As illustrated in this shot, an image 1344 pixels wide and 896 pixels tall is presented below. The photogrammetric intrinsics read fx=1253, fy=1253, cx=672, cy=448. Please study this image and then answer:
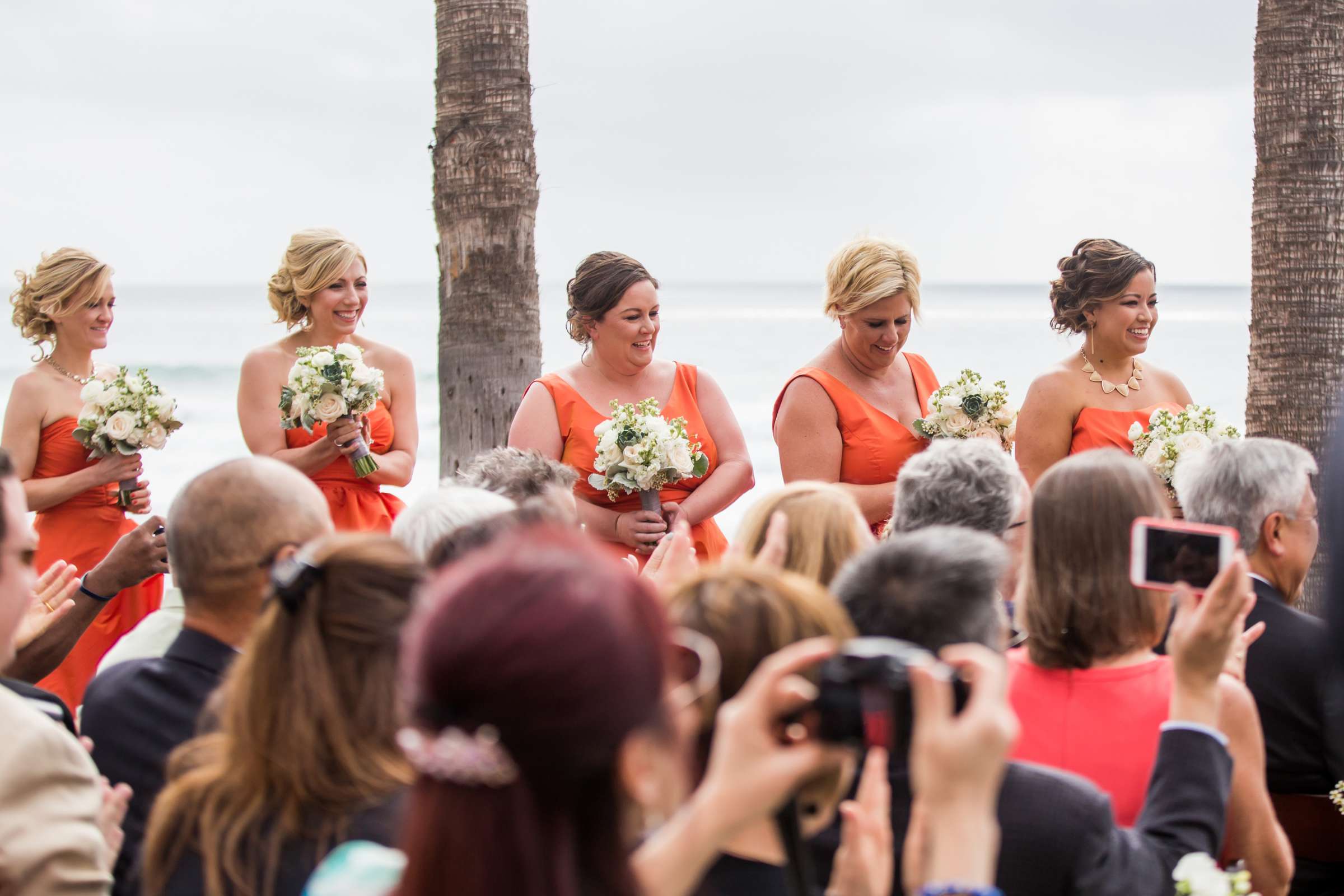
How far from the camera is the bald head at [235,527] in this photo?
2.89 m

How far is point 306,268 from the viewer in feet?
19.9

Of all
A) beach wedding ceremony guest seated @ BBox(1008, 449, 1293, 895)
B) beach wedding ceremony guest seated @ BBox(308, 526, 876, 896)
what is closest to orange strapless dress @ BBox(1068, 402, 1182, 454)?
beach wedding ceremony guest seated @ BBox(1008, 449, 1293, 895)

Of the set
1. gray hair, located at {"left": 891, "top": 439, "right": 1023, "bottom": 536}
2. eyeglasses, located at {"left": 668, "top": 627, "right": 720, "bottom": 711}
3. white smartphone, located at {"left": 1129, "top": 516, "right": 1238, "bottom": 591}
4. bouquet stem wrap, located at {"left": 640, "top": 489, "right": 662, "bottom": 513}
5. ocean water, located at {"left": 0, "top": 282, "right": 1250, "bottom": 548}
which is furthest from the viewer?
ocean water, located at {"left": 0, "top": 282, "right": 1250, "bottom": 548}

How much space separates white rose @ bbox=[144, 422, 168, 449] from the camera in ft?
19.4

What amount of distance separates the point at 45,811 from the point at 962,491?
247 centimetres

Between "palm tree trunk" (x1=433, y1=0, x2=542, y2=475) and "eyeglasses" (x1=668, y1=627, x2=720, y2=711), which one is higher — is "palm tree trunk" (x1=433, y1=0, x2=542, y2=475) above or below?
above

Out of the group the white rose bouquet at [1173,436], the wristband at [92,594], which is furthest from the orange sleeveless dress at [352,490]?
the white rose bouquet at [1173,436]

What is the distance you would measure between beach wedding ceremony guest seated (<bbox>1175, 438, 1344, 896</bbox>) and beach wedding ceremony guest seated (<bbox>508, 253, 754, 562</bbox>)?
8.55 feet

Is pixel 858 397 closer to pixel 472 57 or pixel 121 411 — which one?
pixel 472 57

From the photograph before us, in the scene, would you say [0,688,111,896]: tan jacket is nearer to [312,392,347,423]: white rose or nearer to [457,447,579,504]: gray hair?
[457,447,579,504]: gray hair

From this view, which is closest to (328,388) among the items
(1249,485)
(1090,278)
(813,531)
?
(813,531)

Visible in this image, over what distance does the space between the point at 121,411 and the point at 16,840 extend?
12.8 ft

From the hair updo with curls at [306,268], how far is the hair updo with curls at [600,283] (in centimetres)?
109

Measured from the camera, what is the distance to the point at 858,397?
5.86 meters
